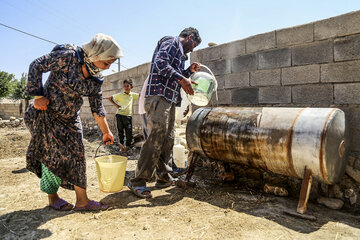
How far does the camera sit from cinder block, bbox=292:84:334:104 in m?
2.89

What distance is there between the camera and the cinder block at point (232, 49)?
3756 mm

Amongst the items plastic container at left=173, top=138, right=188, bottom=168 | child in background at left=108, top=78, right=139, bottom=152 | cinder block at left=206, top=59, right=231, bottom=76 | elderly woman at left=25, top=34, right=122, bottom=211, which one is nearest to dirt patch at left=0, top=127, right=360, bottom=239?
elderly woman at left=25, top=34, right=122, bottom=211

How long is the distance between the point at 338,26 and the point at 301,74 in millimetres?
629

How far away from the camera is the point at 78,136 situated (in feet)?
7.77

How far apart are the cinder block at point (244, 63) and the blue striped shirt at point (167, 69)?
1.14 m

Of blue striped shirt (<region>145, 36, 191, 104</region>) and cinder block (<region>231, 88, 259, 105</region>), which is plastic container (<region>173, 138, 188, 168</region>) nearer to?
cinder block (<region>231, 88, 259, 105</region>)

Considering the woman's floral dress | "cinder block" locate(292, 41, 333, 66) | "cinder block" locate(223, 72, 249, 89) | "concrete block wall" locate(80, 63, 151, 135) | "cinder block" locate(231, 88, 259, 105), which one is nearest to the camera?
the woman's floral dress

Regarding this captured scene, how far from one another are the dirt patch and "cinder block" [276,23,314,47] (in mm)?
1908

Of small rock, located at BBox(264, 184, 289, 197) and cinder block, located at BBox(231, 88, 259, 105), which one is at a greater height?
cinder block, located at BBox(231, 88, 259, 105)

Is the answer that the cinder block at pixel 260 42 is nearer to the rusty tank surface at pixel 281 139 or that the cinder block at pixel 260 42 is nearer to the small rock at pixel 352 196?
the rusty tank surface at pixel 281 139

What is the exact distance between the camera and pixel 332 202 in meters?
2.59

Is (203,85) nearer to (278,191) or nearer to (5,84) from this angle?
(278,191)

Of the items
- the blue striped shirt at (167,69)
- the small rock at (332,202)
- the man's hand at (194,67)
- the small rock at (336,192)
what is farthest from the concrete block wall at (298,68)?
the blue striped shirt at (167,69)

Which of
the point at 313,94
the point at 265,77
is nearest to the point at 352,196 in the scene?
the point at 313,94
